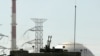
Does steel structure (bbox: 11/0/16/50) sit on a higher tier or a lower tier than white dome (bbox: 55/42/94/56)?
higher

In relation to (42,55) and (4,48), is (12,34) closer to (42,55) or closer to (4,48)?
(4,48)

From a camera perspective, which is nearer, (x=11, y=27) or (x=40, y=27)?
(x=40, y=27)

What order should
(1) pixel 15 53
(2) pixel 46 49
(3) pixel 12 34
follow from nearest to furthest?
(1) pixel 15 53, (2) pixel 46 49, (3) pixel 12 34

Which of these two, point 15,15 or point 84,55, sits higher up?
point 15,15

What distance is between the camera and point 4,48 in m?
124

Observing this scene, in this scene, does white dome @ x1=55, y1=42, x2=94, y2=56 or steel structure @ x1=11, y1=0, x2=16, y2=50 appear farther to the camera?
steel structure @ x1=11, y1=0, x2=16, y2=50

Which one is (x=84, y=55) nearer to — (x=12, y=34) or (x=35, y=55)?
(x=12, y=34)

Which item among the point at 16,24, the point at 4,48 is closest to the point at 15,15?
the point at 16,24

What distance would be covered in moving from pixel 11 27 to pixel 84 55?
102 ft

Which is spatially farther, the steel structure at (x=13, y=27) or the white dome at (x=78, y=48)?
the steel structure at (x=13, y=27)

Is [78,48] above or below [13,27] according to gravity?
below

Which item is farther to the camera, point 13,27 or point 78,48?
point 13,27

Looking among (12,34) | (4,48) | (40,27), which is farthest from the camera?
(12,34)

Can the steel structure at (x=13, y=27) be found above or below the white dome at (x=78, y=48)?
above
